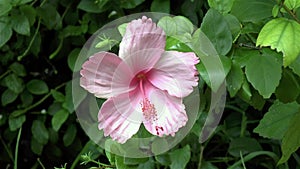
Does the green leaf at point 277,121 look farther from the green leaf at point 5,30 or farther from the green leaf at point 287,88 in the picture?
the green leaf at point 5,30

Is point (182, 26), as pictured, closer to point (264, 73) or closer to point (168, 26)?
point (168, 26)

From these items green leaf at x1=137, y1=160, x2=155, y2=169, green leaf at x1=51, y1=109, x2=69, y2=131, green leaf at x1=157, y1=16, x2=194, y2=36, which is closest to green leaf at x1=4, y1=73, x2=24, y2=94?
green leaf at x1=51, y1=109, x2=69, y2=131

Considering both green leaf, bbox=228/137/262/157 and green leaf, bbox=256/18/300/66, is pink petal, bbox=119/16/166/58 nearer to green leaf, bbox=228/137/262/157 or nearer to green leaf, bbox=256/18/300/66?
green leaf, bbox=256/18/300/66

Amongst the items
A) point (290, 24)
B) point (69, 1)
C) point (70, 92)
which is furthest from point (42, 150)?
point (290, 24)

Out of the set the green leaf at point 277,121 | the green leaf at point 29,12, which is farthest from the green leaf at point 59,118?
the green leaf at point 277,121

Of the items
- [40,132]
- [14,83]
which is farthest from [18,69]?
[40,132]

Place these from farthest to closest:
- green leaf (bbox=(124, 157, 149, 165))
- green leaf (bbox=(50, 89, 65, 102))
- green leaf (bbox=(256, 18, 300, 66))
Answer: green leaf (bbox=(50, 89, 65, 102))
green leaf (bbox=(124, 157, 149, 165))
green leaf (bbox=(256, 18, 300, 66))
